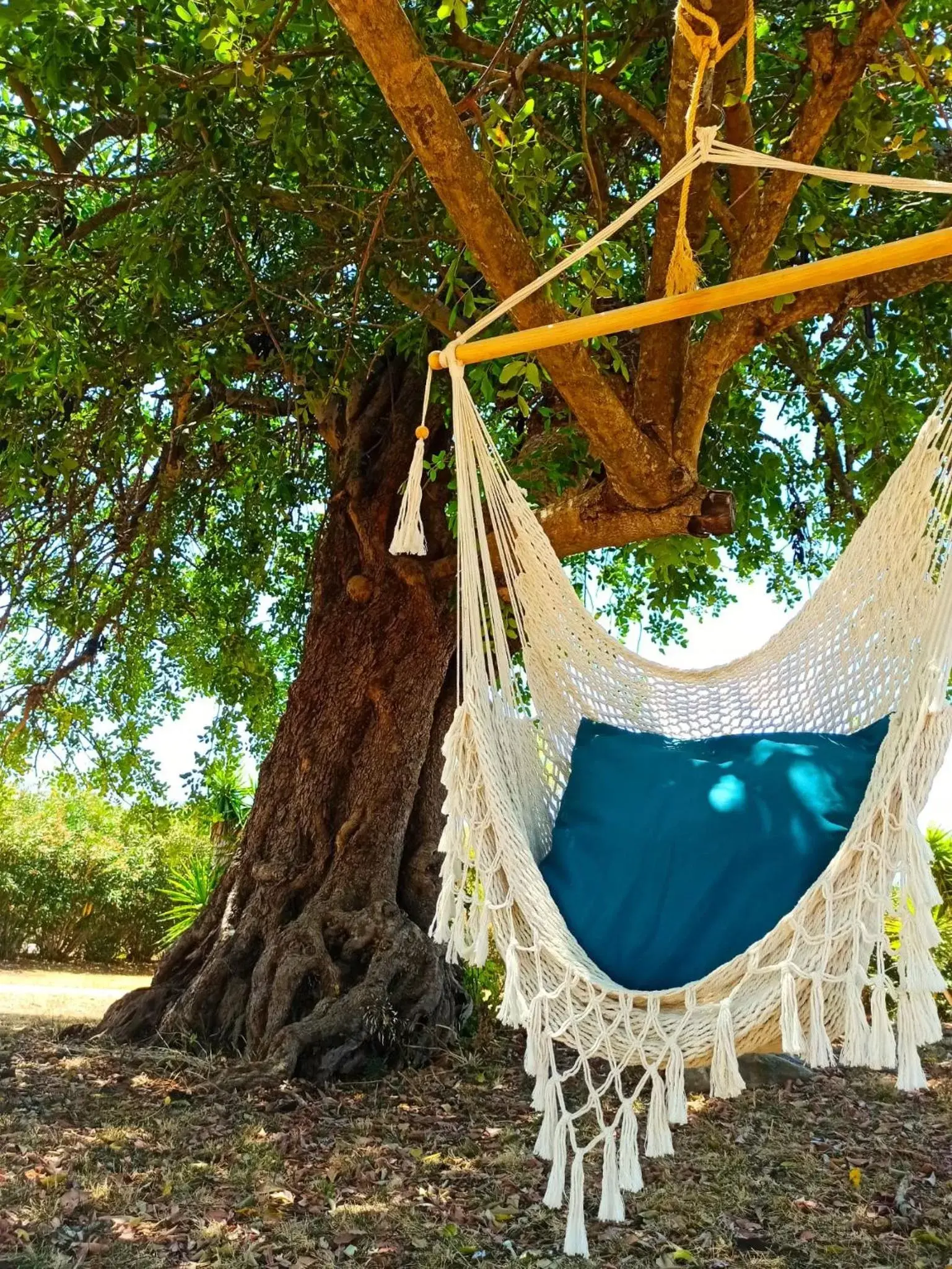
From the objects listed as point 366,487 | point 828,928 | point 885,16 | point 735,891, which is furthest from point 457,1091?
point 885,16

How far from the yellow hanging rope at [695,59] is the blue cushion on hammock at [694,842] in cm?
87

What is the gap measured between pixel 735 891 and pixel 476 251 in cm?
125

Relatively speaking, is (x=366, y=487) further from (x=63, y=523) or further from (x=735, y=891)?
(x=735, y=891)

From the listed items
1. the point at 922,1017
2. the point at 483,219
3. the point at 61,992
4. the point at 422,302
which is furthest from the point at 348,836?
the point at 61,992

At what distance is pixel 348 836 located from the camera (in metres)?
3.21

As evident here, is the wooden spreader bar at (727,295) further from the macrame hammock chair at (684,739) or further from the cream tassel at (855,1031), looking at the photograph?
the cream tassel at (855,1031)

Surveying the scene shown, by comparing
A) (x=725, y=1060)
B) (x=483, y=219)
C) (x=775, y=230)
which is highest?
(x=775, y=230)

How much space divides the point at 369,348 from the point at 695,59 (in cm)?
196

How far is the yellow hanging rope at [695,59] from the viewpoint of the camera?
5.64 feet

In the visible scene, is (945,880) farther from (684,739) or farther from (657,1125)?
(657,1125)

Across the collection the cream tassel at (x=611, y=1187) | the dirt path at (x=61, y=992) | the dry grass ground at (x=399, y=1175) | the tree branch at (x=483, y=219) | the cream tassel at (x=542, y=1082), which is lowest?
the dry grass ground at (x=399, y=1175)

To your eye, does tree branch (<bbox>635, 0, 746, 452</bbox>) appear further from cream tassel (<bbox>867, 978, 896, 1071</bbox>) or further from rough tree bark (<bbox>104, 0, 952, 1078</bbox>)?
cream tassel (<bbox>867, 978, 896, 1071</bbox>)

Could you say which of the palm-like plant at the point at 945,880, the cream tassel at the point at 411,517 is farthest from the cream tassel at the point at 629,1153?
the palm-like plant at the point at 945,880

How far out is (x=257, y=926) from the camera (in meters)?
3.12
